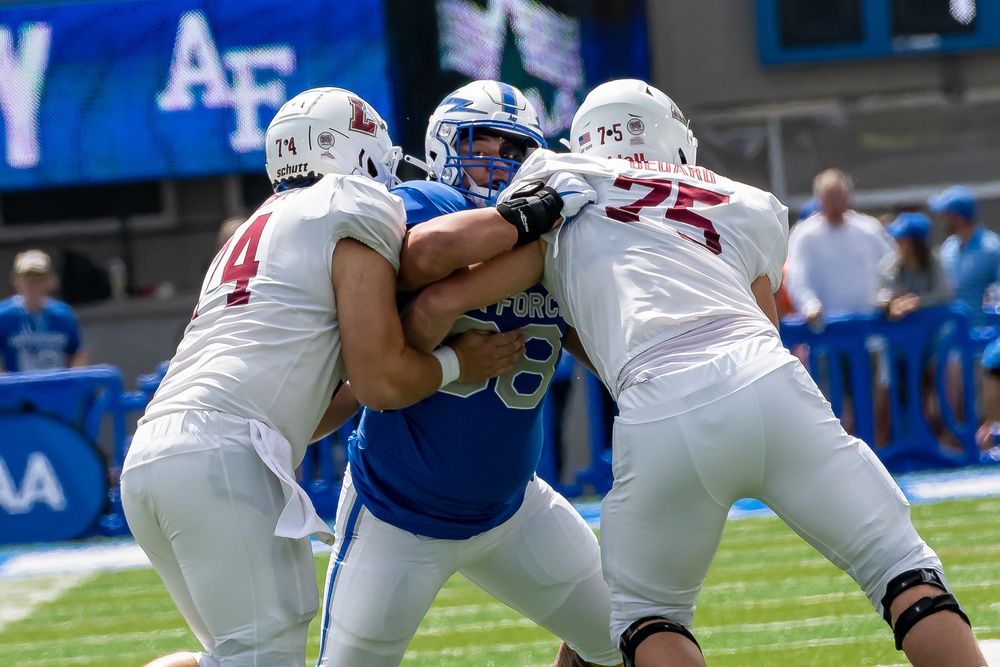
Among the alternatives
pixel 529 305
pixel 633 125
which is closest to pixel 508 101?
pixel 633 125

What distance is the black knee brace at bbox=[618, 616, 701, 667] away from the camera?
3055 millimetres

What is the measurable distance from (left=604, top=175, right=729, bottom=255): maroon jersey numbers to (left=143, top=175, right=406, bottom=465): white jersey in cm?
53

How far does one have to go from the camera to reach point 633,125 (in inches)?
139

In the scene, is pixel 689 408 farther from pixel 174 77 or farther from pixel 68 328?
pixel 174 77

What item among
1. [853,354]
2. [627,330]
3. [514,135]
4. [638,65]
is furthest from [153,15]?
[627,330]

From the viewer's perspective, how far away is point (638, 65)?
1241 centimetres

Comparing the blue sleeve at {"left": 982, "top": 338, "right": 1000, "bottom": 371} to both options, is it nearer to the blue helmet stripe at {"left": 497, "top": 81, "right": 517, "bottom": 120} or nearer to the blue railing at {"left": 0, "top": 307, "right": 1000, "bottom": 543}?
the blue railing at {"left": 0, "top": 307, "right": 1000, "bottom": 543}

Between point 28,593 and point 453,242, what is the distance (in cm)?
435

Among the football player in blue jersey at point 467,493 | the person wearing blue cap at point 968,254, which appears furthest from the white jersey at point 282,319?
the person wearing blue cap at point 968,254

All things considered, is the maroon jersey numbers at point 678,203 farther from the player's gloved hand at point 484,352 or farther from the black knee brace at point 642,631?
the black knee brace at point 642,631

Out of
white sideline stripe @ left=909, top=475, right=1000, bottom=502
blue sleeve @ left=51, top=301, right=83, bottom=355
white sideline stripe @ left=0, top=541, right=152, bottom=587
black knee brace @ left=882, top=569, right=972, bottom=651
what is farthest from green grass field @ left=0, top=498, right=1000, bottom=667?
blue sleeve @ left=51, top=301, right=83, bottom=355

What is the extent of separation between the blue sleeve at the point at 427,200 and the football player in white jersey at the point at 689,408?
0.77 feet

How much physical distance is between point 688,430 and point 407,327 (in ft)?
2.59

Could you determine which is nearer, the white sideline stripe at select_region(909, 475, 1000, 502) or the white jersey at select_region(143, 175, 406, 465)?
the white jersey at select_region(143, 175, 406, 465)
